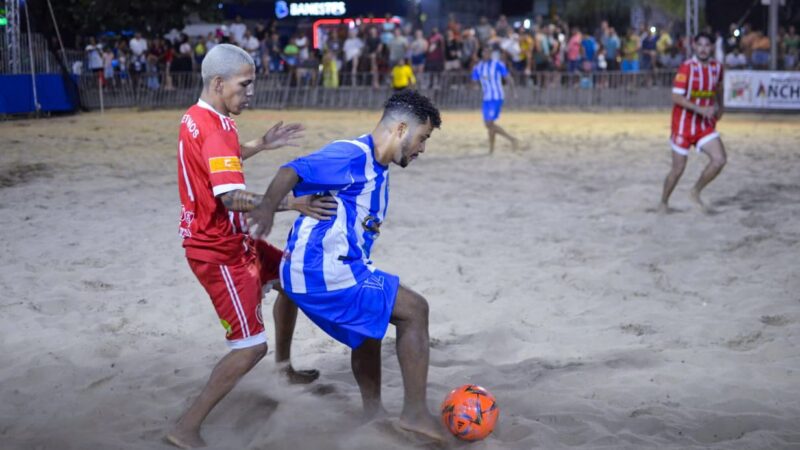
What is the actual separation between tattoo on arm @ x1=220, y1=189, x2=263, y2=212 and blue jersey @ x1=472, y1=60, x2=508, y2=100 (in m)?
11.4

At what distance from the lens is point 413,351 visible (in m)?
4.13

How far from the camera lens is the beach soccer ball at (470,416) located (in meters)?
4.27

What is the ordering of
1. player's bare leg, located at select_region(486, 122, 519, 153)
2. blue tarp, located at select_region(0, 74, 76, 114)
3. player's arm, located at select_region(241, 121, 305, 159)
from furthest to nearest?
1. blue tarp, located at select_region(0, 74, 76, 114)
2. player's bare leg, located at select_region(486, 122, 519, 153)
3. player's arm, located at select_region(241, 121, 305, 159)

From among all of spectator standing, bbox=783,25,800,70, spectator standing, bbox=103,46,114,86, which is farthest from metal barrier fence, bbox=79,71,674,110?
spectator standing, bbox=783,25,800,70

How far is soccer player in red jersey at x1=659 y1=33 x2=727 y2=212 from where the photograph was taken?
9.49m

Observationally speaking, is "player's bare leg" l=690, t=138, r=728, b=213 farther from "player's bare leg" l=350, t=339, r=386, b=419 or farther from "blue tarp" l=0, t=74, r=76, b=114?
"blue tarp" l=0, t=74, r=76, b=114

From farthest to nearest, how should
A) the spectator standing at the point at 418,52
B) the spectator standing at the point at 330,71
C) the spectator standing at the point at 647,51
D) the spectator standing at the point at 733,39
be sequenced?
1. the spectator standing at the point at 330,71
2. the spectator standing at the point at 418,52
3. the spectator standing at the point at 647,51
4. the spectator standing at the point at 733,39

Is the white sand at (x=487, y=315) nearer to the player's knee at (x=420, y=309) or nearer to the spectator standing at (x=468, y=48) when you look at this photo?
the player's knee at (x=420, y=309)

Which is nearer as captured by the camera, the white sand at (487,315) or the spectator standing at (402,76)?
the white sand at (487,315)

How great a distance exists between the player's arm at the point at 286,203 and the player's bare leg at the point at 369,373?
0.84 meters

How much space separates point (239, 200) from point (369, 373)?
1.19 metres

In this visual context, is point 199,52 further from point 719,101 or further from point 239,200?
point 239,200

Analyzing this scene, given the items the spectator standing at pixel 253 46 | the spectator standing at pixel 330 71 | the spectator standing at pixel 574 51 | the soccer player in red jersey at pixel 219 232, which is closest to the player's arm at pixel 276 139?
the soccer player in red jersey at pixel 219 232

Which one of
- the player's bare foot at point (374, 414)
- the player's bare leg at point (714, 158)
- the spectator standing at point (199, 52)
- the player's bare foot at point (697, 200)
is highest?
the spectator standing at point (199, 52)
